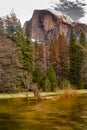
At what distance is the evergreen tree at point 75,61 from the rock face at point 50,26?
2976 cm

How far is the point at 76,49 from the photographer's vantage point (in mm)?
73875

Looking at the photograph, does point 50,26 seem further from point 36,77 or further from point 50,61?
point 36,77

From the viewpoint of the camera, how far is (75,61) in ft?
241

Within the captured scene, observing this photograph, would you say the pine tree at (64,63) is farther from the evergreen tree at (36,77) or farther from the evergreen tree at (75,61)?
the evergreen tree at (36,77)

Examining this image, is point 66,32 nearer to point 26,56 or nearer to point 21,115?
point 26,56

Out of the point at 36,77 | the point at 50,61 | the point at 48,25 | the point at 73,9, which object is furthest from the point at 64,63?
the point at 73,9

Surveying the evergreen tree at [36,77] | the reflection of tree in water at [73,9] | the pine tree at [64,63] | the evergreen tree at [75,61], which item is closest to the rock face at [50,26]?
the reflection of tree in water at [73,9]

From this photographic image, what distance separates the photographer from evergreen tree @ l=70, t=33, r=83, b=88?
71250mm

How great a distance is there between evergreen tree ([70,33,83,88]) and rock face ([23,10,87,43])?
2976 cm

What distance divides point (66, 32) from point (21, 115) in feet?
273

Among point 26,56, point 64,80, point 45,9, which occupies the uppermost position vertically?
point 45,9

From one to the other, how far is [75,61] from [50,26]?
123ft

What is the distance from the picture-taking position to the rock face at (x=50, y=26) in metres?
106

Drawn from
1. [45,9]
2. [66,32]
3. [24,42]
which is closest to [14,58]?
[24,42]
